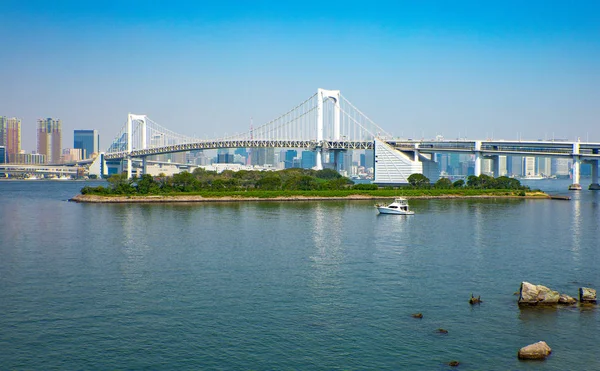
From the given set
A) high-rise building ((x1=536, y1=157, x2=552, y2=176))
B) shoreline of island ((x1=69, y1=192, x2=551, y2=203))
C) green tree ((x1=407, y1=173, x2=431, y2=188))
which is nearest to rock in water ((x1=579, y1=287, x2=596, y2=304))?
shoreline of island ((x1=69, y1=192, x2=551, y2=203))

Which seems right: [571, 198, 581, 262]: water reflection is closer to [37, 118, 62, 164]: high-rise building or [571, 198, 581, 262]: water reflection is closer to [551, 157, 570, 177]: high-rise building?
[551, 157, 570, 177]: high-rise building

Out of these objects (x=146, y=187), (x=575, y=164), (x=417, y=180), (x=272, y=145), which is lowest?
(x=146, y=187)

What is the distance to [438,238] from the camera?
18.3 metres

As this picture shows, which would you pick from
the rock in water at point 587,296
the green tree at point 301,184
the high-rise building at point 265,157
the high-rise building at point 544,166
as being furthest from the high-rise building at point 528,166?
the rock in water at point 587,296

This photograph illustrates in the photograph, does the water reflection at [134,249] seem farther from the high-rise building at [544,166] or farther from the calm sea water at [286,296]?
the high-rise building at [544,166]

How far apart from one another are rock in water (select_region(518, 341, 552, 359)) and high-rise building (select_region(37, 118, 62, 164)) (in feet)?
496

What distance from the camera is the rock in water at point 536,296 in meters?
10.2

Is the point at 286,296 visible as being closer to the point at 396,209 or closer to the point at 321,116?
the point at 396,209

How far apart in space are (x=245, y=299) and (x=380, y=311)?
7.84ft

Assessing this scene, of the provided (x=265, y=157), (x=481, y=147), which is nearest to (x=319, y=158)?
(x=481, y=147)

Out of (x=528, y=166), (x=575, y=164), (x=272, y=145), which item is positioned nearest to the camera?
(x=575, y=164)

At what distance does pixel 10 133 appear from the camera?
141500 millimetres

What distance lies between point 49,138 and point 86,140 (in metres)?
8.85

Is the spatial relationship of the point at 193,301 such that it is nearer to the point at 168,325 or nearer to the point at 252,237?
the point at 168,325
